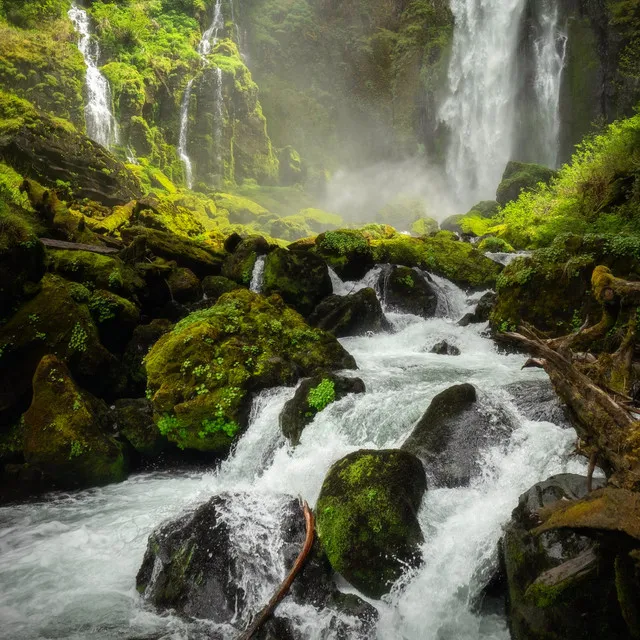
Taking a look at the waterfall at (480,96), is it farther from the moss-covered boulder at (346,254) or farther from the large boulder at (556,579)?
the large boulder at (556,579)

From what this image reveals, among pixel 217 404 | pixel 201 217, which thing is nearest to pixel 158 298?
pixel 217 404

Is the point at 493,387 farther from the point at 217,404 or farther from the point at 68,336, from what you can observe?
the point at 68,336

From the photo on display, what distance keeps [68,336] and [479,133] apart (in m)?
43.4

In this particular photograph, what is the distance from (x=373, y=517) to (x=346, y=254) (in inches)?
457

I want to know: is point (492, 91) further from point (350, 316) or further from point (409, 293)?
point (350, 316)

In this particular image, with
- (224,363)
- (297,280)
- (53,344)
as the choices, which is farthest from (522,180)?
(53,344)

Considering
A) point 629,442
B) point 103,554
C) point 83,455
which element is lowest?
point 103,554

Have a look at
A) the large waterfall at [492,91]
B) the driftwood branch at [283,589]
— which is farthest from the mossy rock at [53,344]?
the large waterfall at [492,91]

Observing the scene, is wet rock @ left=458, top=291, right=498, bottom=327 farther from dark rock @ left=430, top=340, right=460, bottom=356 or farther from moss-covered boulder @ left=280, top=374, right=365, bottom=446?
moss-covered boulder @ left=280, top=374, right=365, bottom=446

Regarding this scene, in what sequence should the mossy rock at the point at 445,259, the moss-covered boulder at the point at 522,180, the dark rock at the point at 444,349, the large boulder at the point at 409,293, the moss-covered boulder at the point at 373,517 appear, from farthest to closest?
the moss-covered boulder at the point at 522,180 → the mossy rock at the point at 445,259 → the large boulder at the point at 409,293 → the dark rock at the point at 444,349 → the moss-covered boulder at the point at 373,517

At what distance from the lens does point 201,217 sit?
2903 cm

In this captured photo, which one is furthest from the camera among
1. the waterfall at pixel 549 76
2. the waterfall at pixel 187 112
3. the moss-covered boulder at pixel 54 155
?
the waterfall at pixel 187 112

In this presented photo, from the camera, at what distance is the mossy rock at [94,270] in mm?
10008

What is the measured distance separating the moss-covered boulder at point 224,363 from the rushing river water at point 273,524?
48cm
